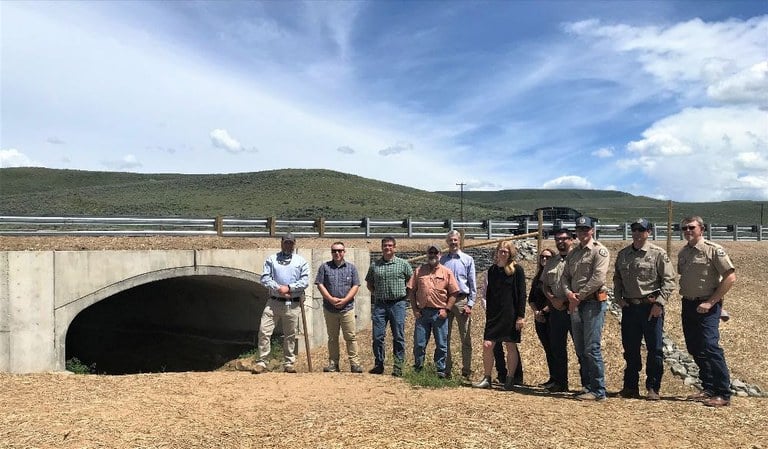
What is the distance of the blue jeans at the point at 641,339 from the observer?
22.8ft

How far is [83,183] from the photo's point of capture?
274 ft

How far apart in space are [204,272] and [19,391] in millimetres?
4961

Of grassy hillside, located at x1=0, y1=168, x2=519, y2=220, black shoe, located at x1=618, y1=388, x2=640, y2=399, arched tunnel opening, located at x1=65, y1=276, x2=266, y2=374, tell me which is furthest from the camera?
grassy hillside, located at x1=0, y1=168, x2=519, y2=220

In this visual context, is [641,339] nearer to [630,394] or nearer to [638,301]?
[638,301]

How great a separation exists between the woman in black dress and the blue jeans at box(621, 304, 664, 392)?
1198mm

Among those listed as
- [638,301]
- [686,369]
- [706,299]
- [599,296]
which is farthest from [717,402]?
[686,369]

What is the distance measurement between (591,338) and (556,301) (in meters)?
0.61

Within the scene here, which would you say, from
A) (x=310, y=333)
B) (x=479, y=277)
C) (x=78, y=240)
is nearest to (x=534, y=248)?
(x=479, y=277)

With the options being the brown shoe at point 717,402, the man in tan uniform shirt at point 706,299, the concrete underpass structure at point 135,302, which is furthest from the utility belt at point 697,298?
the concrete underpass structure at point 135,302

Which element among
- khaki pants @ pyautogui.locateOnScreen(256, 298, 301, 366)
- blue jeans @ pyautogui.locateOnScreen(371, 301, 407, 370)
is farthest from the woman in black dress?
khaki pants @ pyautogui.locateOnScreen(256, 298, 301, 366)

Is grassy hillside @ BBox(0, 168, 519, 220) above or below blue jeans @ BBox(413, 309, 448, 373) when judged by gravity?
above

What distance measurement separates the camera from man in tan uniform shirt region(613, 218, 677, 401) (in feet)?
22.4

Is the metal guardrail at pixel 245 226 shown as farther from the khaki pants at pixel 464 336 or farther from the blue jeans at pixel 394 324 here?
the blue jeans at pixel 394 324

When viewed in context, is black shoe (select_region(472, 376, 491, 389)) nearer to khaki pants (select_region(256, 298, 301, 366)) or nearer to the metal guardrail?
khaki pants (select_region(256, 298, 301, 366))
